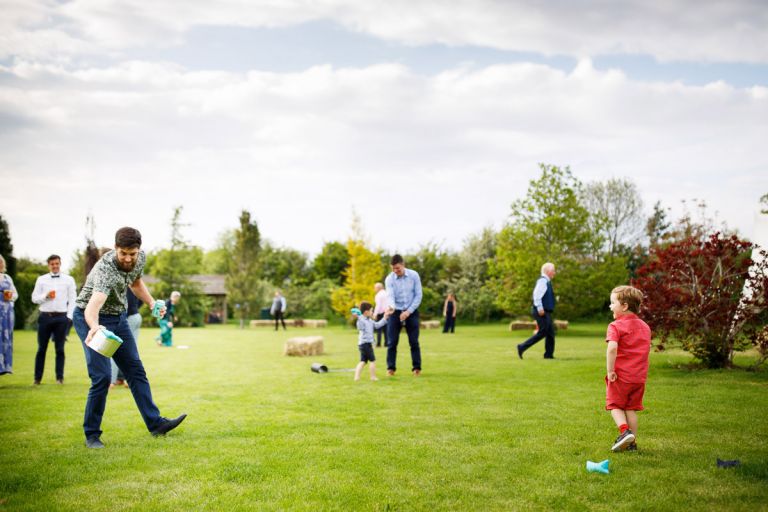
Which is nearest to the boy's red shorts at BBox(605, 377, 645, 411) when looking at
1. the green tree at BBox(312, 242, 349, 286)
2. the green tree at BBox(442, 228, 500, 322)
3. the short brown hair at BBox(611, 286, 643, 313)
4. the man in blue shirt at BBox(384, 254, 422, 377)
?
the short brown hair at BBox(611, 286, 643, 313)

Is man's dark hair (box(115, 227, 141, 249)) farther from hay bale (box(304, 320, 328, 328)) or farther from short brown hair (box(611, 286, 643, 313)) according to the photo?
hay bale (box(304, 320, 328, 328))

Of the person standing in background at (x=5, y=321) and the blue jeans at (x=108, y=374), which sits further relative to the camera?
the person standing in background at (x=5, y=321)

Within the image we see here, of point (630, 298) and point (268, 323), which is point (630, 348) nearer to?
point (630, 298)

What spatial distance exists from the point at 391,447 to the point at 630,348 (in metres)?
2.43

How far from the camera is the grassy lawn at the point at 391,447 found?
4289 mm

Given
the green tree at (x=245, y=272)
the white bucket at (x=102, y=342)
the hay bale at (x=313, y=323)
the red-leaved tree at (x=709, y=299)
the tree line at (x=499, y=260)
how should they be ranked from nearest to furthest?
the white bucket at (x=102, y=342), the red-leaved tree at (x=709, y=299), the tree line at (x=499, y=260), the hay bale at (x=313, y=323), the green tree at (x=245, y=272)

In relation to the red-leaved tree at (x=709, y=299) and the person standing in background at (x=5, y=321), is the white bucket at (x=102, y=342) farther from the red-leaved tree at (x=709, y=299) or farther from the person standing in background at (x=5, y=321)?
the red-leaved tree at (x=709, y=299)

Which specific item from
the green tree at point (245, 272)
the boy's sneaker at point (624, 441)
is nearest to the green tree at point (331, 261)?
the green tree at point (245, 272)

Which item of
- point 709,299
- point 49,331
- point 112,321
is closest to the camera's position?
point 112,321

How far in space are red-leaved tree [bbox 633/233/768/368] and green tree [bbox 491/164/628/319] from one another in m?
Result: 14.0

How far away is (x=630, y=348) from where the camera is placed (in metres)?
5.67

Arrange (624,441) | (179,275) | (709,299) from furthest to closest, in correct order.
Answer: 1. (179,275)
2. (709,299)
3. (624,441)

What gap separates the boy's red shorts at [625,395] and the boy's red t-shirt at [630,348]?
0.15ft

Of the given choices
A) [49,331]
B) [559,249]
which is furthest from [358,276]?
[49,331]
